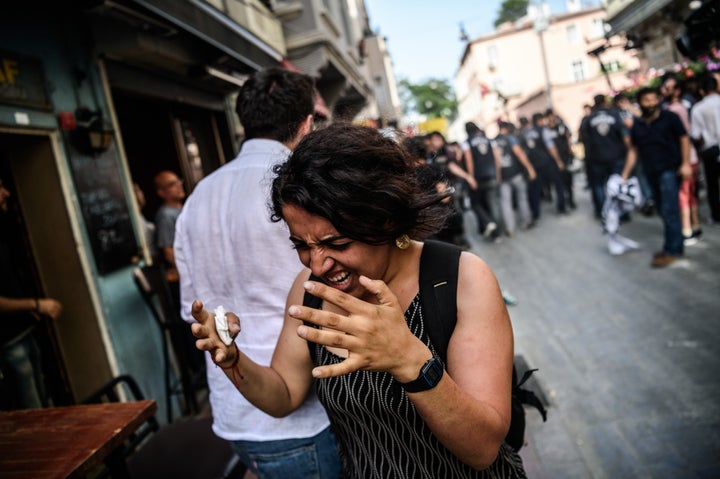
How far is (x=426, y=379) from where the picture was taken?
3.60 ft

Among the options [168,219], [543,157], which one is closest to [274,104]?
[168,219]

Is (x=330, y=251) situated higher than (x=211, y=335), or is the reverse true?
(x=330, y=251)

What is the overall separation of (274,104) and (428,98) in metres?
76.4

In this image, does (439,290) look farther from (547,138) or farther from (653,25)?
(653,25)

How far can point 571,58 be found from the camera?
4834 centimetres

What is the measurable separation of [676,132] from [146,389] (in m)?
6.26

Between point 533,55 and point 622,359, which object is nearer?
point 622,359

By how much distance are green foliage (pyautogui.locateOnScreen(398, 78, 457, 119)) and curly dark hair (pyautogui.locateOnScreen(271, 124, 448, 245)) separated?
74.3 meters

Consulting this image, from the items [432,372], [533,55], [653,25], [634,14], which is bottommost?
[432,372]

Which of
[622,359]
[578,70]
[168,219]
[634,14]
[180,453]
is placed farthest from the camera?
[578,70]

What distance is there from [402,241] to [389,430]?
0.54m

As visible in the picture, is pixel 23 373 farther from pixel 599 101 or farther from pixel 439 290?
pixel 599 101

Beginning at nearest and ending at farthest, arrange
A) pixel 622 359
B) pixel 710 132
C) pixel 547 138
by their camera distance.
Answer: pixel 622 359
pixel 710 132
pixel 547 138

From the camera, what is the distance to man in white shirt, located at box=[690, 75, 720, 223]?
6520mm
